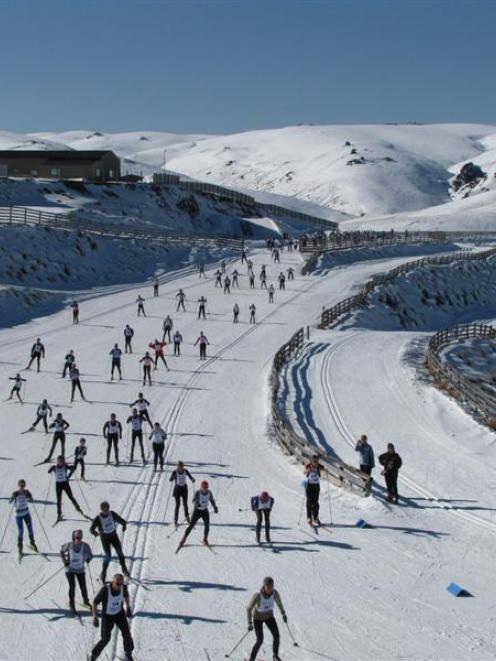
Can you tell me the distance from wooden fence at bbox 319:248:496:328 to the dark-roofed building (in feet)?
124

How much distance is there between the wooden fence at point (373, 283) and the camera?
4851 cm

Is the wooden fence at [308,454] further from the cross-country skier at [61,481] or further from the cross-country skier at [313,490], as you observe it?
the cross-country skier at [61,481]

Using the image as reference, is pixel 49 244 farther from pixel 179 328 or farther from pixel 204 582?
pixel 204 582

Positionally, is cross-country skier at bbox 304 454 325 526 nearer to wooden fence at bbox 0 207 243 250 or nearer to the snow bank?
the snow bank

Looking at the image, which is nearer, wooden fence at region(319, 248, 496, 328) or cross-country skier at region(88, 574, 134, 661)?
cross-country skier at region(88, 574, 134, 661)

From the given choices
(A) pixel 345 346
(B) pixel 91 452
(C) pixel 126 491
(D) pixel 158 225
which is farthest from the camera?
(D) pixel 158 225

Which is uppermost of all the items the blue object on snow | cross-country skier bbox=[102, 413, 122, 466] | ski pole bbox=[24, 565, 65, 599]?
cross-country skier bbox=[102, 413, 122, 466]

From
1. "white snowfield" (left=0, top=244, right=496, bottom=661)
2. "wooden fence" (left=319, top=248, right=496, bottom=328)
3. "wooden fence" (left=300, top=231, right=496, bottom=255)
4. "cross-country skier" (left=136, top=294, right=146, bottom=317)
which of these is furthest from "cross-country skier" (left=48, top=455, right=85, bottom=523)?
"wooden fence" (left=300, top=231, right=496, bottom=255)

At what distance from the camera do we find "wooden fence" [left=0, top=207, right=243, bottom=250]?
63344mm

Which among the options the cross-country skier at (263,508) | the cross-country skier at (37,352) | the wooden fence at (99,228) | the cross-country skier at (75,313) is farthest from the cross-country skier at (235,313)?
the cross-country skier at (263,508)

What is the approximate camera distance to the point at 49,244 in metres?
59.2

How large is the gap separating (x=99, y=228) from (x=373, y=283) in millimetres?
22912

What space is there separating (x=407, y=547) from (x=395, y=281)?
49980mm

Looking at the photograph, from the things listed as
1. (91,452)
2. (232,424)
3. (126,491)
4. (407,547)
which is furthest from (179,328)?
(407,547)
